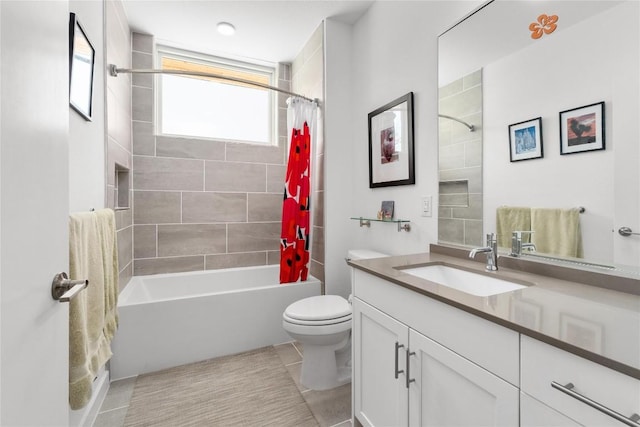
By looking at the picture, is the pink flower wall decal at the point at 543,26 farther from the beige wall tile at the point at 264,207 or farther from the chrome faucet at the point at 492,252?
the beige wall tile at the point at 264,207

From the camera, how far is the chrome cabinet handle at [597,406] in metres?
0.50

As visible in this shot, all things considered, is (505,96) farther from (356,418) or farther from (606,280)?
(356,418)

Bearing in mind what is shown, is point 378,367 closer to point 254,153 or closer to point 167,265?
point 167,265

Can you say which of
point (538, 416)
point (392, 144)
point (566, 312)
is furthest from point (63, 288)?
point (392, 144)

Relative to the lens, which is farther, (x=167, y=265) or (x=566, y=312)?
(x=167, y=265)

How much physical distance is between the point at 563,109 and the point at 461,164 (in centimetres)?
46

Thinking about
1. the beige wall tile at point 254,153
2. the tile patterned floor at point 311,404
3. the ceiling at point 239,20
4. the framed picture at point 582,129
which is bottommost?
the tile patterned floor at point 311,404

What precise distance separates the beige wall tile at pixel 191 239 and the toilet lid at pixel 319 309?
1289 mm

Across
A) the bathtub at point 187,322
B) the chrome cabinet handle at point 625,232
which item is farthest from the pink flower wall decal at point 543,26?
the bathtub at point 187,322

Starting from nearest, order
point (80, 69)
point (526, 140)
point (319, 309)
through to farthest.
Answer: point (526, 140) → point (80, 69) → point (319, 309)

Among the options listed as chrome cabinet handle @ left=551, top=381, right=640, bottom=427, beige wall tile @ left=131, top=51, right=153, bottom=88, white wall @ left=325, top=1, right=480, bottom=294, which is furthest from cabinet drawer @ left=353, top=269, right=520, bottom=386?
beige wall tile @ left=131, top=51, right=153, bottom=88

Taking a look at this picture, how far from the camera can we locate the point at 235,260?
2895 millimetres

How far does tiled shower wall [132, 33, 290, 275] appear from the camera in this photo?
256cm

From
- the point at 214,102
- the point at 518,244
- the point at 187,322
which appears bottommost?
the point at 187,322
